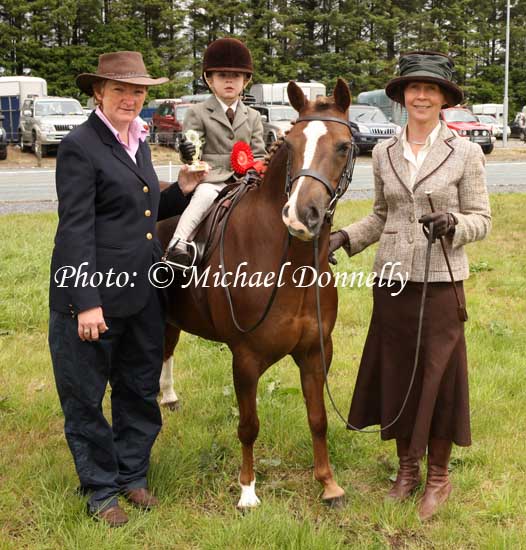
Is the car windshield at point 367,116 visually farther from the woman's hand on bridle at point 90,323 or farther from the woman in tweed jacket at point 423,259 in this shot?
the woman's hand on bridle at point 90,323

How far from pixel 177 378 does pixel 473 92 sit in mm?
45896

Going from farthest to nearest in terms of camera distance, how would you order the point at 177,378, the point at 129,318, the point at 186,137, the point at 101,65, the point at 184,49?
the point at 184,49, the point at 177,378, the point at 186,137, the point at 129,318, the point at 101,65

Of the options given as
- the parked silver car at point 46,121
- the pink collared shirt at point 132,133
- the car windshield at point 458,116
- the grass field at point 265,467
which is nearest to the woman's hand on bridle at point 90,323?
the pink collared shirt at point 132,133

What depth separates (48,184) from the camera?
16.1 metres

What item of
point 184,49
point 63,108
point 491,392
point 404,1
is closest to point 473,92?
point 404,1

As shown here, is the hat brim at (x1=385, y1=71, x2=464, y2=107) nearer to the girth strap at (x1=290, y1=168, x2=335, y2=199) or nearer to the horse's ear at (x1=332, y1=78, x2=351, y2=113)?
the horse's ear at (x1=332, y1=78, x2=351, y2=113)

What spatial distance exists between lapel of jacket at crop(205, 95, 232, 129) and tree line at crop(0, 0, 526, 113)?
3598cm

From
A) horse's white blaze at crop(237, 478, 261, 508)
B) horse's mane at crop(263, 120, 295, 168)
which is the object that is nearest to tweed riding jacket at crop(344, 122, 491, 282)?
horse's mane at crop(263, 120, 295, 168)

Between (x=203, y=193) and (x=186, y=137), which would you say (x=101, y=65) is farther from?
(x=203, y=193)

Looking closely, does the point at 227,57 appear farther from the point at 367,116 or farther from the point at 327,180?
the point at 367,116

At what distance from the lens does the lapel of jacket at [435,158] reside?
139 inches

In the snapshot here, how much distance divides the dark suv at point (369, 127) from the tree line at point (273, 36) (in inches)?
655

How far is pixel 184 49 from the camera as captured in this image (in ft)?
136

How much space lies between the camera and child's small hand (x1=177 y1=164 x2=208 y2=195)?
430cm
